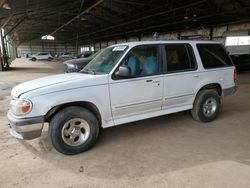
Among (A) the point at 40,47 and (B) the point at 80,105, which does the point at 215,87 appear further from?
(A) the point at 40,47

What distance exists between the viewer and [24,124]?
2.88 m

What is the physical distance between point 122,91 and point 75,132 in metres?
1.02

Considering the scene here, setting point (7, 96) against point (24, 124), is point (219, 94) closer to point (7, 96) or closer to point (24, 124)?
point (24, 124)

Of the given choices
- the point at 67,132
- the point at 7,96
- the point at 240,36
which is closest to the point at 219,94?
the point at 67,132

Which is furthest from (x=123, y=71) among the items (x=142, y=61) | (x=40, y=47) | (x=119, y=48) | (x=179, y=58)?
(x=40, y=47)

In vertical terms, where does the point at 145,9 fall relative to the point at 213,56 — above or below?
above

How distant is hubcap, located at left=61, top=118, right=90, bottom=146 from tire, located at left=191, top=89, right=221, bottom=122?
8.07 ft

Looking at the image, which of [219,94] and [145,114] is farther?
[219,94]

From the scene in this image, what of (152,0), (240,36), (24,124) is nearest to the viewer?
(24,124)

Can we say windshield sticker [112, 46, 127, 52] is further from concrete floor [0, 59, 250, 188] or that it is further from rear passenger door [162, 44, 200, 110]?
concrete floor [0, 59, 250, 188]

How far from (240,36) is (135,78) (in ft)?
62.7

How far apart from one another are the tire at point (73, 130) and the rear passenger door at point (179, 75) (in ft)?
4.97

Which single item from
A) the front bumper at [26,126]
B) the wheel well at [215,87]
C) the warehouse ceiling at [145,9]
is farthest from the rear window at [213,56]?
the warehouse ceiling at [145,9]

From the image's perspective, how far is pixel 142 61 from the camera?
3.65m
